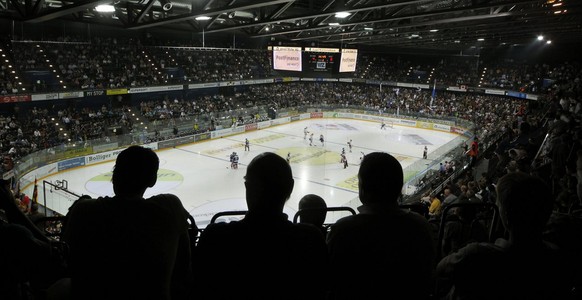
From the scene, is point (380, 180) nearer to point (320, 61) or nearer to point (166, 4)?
point (166, 4)

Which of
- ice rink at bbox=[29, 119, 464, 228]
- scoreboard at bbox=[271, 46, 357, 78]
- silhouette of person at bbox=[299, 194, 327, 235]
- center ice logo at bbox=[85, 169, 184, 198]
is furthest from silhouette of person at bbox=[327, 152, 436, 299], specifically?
center ice logo at bbox=[85, 169, 184, 198]

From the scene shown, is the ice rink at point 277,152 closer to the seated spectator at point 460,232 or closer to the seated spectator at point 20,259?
the seated spectator at point 460,232

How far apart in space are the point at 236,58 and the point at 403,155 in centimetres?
1568

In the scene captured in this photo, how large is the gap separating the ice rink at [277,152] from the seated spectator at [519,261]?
9499 mm

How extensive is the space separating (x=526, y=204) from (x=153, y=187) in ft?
60.3

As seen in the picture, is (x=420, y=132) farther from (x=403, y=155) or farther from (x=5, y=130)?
(x=5, y=130)

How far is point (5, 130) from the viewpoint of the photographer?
66.4 ft

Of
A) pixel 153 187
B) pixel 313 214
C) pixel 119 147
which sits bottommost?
pixel 153 187

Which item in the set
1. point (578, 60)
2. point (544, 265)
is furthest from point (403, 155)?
point (544, 265)

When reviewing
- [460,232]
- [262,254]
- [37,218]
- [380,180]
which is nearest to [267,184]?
Result: [262,254]

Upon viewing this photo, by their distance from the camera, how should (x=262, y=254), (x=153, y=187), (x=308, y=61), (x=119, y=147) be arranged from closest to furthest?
(x=262, y=254)
(x=308, y=61)
(x=153, y=187)
(x=119, y=147)

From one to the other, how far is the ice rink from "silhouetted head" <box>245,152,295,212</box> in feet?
30.8

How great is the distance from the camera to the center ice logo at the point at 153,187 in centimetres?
1806

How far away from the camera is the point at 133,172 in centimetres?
198
